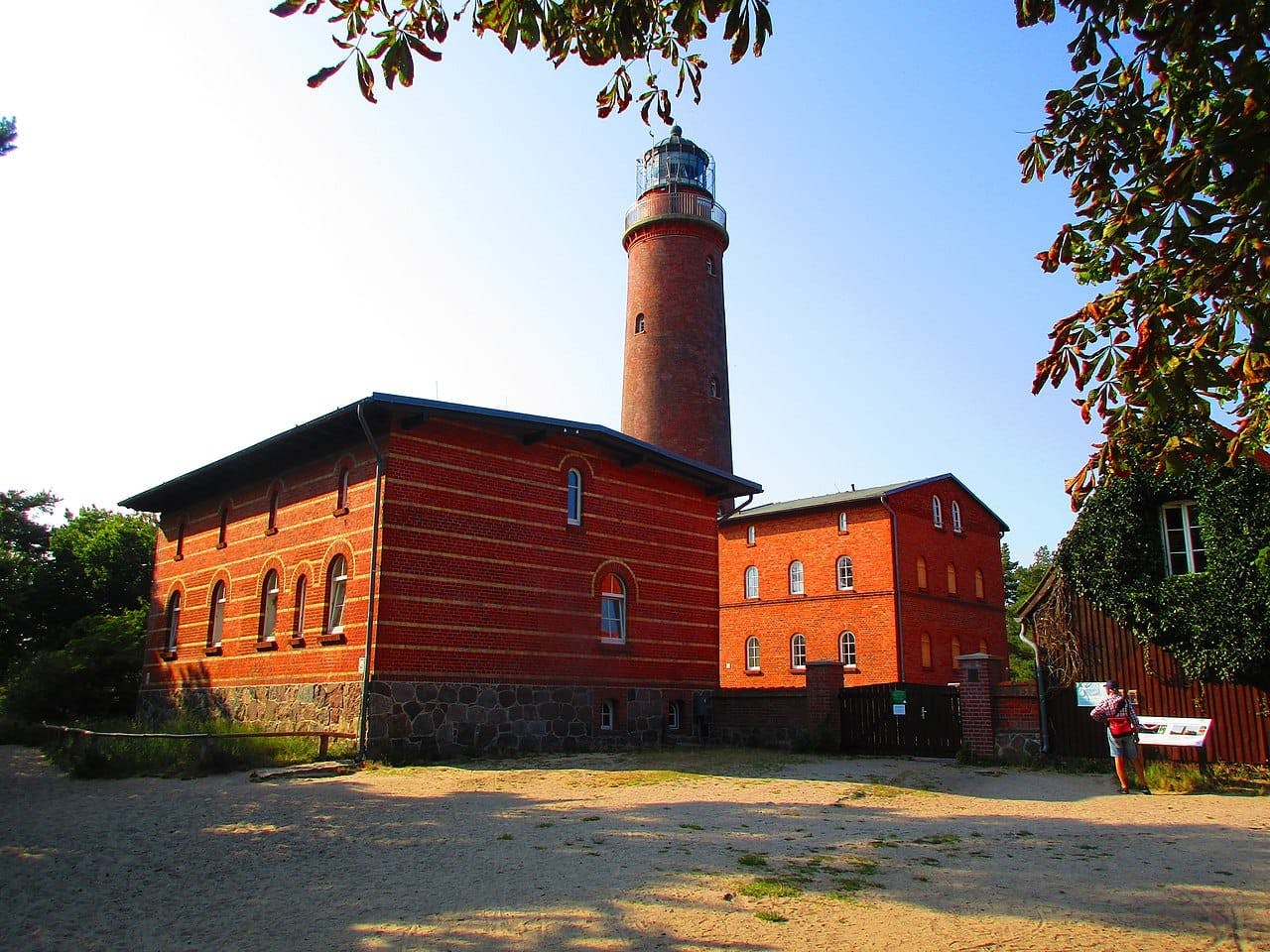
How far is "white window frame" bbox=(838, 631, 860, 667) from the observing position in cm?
3253

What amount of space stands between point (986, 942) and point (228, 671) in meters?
20.2

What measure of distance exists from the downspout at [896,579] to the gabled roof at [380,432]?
32.0 feet

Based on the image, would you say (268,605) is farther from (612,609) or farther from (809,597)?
(809,597)

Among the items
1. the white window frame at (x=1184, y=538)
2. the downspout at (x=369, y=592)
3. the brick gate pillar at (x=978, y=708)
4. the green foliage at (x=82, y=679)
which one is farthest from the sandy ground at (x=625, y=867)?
the green foliage at (x=82, y=679)

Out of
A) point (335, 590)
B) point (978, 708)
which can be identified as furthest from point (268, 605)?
point (978, 708)

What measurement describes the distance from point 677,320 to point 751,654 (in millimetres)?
12389

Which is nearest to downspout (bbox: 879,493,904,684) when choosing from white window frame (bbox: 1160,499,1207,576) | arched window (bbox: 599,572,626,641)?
arched window (bbox: 599,572,626,641)

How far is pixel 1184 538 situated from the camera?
17562 mm

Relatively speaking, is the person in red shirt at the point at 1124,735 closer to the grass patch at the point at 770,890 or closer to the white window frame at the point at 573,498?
the grass patch at the point at 770,890

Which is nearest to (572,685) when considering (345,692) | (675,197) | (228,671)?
(345,692)

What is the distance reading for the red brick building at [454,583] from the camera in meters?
17.9

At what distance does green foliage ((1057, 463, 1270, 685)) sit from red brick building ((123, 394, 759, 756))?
8279 mm

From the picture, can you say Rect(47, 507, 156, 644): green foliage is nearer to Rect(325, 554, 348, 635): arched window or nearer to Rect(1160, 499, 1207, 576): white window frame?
Rect(325, 554, 348, 635): arched window

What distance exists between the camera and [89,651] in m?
27.5
